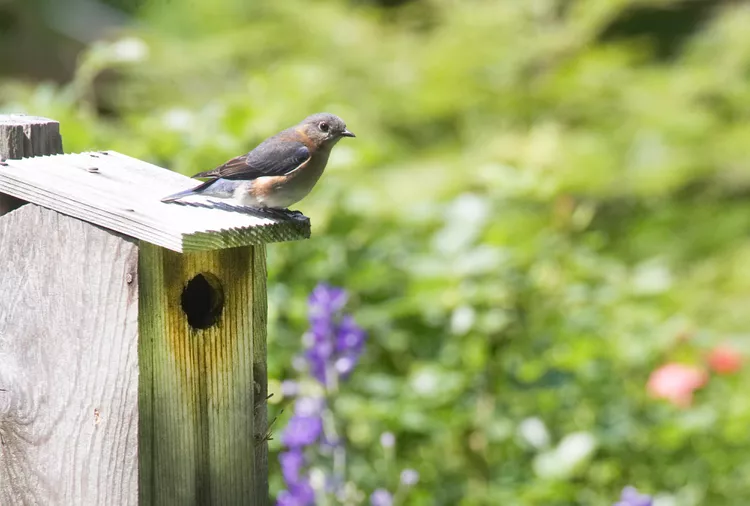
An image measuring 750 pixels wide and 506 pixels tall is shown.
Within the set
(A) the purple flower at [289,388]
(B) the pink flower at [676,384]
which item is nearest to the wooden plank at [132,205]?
(A) the purple flower at [289,388]

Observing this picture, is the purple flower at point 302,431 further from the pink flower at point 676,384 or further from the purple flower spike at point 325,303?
the pink flower at point 676,384

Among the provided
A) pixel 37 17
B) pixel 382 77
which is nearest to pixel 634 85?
pixel 382 77

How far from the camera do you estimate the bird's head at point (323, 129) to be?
90.6 inches

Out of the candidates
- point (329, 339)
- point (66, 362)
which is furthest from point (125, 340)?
point (329, 339)

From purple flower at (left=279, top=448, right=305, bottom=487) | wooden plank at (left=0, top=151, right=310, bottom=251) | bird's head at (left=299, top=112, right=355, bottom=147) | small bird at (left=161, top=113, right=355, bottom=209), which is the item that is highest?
bird's head at (left=299, top=112, right=355, bottom=147)

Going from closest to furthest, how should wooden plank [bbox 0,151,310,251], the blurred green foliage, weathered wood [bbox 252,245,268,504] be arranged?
wooden plank [bbox 0,151,310,251] < weathered wood [bbox 252,245,268,504] < the blurred green foliage

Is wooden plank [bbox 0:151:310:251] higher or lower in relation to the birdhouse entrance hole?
higher

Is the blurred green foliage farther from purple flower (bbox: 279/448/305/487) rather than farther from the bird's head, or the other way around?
the bird's head

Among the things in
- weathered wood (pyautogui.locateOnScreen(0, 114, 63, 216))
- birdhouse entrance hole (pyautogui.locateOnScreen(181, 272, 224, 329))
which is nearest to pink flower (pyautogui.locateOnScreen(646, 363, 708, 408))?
birdhouse entrance hole (pyautogui.locateOnScreen(181, 272, 224, 329))

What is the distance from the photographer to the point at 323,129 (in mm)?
2326

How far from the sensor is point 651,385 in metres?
3.76

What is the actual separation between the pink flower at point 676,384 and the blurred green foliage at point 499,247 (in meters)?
0.07

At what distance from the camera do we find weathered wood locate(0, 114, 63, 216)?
1.89 metres

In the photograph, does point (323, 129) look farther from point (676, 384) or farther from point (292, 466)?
point (676, 384)
